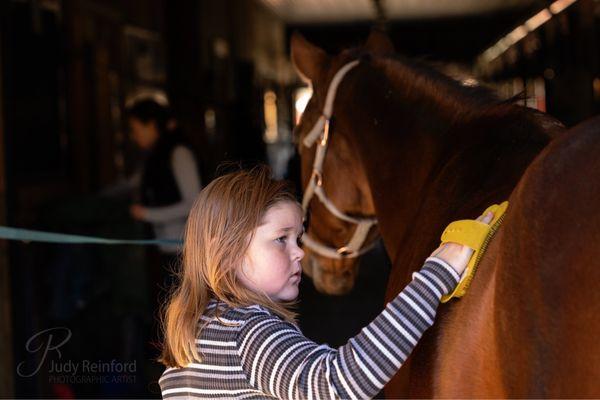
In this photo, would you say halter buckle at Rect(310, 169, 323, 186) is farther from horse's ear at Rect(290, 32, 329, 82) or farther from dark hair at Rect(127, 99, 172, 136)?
dark hair at Rect(127, 99, 172, 136)

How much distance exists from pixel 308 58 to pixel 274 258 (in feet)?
5.15

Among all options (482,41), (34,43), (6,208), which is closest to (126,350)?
(6,208)

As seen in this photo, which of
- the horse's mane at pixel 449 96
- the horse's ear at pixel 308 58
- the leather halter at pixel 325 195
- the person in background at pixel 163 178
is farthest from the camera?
the person in background at pixel 163 178

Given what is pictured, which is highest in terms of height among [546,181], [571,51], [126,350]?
[571,51]

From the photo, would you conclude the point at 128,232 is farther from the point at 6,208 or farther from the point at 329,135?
the point at 329,135

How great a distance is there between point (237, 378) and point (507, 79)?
1247 cm

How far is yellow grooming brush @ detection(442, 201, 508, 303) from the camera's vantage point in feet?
4.78

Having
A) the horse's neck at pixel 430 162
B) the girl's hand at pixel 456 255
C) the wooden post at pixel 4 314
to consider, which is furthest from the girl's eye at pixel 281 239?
the wooden post at pixel 4 314

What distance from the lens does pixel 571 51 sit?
19.5 ft

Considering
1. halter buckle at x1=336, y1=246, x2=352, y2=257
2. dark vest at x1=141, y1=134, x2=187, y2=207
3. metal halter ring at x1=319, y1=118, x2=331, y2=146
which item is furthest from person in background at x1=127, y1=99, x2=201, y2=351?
metal halter ring at x1=319, y1=118, x2=331, y2=146

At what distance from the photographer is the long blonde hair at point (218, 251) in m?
1.47

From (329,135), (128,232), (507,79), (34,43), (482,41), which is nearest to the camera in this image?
(329,135)

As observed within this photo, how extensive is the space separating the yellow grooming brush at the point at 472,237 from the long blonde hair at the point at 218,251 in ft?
0.91

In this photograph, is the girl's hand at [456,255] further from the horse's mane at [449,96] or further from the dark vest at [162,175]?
the dark vest at [162,175]
